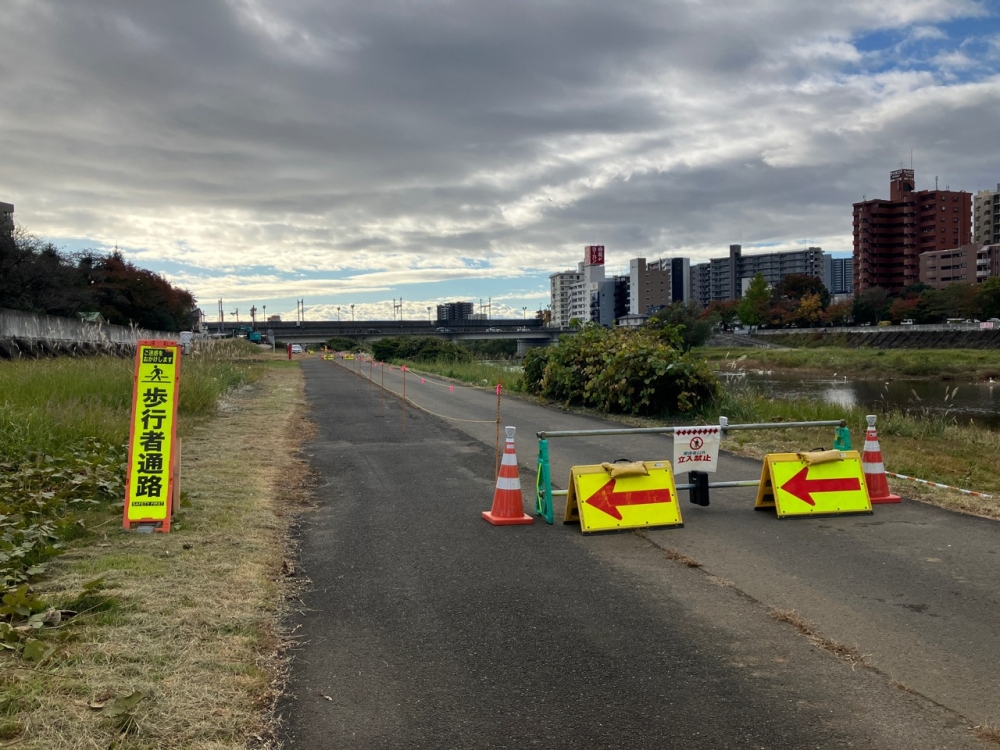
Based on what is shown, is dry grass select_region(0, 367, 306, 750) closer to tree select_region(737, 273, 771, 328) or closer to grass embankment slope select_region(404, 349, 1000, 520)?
grass embankment slope select_region(404, 349, 1000, 520)

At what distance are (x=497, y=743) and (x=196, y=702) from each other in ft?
4.84

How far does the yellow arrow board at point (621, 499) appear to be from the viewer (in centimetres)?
763

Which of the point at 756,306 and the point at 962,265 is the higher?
the point at 962,265

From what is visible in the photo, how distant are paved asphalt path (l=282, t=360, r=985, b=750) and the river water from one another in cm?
2004

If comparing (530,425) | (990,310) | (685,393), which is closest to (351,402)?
(530,425)

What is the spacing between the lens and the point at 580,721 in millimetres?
3836

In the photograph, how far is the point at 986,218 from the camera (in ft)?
416

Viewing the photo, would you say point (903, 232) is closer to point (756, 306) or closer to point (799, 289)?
point (799, 289)

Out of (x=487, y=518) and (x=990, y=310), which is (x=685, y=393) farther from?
(x=990, y=310)

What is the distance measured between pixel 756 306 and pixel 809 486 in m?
113


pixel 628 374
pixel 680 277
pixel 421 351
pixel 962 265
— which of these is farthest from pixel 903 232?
pixel 628 374

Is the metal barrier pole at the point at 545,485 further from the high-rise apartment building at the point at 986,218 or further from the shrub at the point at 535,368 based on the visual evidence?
the high-rise apartment building at the point at 986,218

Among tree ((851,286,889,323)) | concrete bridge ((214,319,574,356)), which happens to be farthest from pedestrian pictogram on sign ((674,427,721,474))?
tree ((851,286,889,323))

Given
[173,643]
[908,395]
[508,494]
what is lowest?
[908,395]
